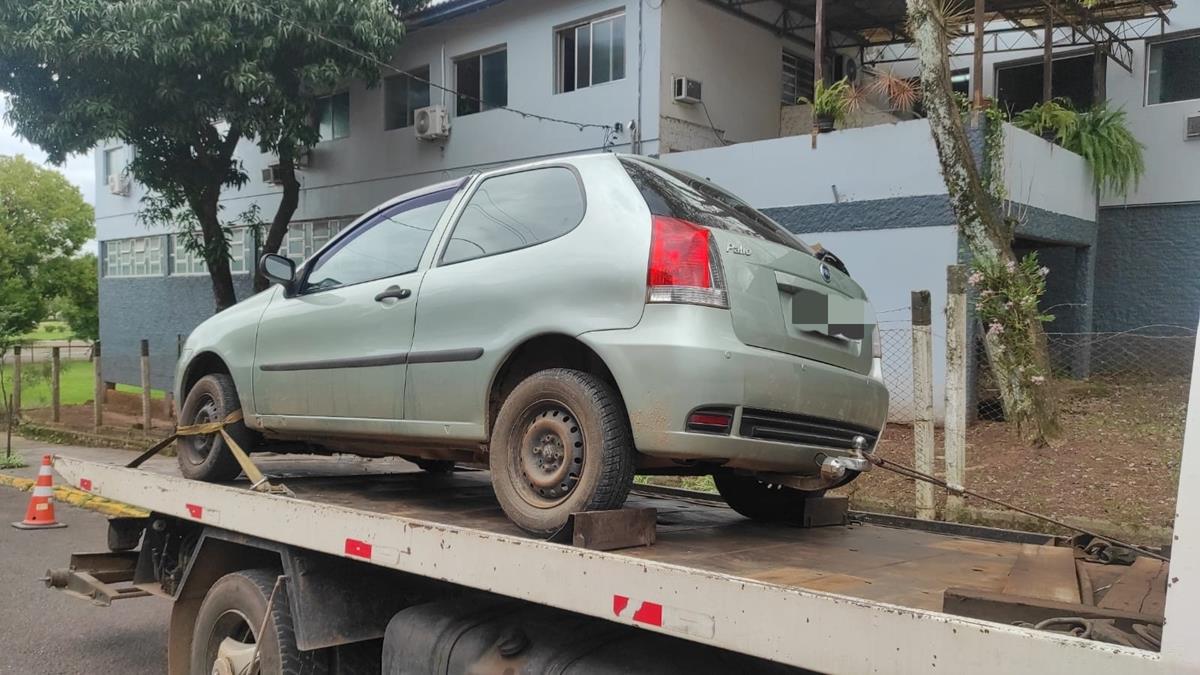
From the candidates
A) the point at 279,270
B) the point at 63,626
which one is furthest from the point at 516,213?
the point at 63,626

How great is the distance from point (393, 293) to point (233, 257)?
1651 centimetres

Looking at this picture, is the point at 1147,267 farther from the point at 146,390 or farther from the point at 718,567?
the point at 146,390

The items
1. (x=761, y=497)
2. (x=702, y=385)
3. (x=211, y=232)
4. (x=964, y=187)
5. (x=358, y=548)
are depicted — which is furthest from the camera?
(x=211, y=232)

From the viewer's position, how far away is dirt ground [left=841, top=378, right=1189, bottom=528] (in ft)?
21.7

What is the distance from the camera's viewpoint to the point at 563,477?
3.09 meters

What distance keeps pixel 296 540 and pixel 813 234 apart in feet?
29.5

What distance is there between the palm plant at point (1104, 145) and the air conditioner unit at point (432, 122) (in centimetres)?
952

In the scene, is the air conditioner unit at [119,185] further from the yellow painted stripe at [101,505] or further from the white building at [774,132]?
the yellow painted stripe at [101,505]

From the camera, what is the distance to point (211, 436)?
477cm

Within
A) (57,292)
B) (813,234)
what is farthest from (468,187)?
(57,292)

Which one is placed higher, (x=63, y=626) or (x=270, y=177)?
(x=270, y=177)

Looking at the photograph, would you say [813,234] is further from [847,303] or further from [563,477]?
[563,477]

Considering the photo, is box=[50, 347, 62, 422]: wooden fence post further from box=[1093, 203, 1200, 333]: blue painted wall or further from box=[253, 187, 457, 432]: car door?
box=[1093, 203, 1200, 333]: blue painted wall

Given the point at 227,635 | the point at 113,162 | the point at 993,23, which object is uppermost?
the point at 993,23
